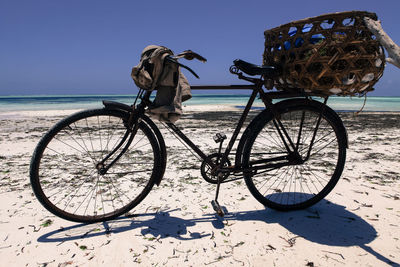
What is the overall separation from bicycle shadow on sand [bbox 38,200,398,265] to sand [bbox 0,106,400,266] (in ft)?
0.03

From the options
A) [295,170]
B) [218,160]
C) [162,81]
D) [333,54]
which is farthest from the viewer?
[295,170]

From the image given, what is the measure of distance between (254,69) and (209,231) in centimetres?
180

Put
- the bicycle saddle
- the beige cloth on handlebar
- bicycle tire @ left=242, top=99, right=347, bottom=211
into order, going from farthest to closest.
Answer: bicycle tire @ left=242, top=99, right=347, bottom=211
the bicycle saddle
the beige cloth on handlebar

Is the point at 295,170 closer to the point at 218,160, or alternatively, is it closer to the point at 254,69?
the point at 218,160

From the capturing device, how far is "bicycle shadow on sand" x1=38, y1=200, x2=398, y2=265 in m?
2.49

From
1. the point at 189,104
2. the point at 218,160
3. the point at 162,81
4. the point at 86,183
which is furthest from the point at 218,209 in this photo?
the point at 189,104

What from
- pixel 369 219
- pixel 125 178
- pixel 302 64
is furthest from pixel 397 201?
pixel 125 178

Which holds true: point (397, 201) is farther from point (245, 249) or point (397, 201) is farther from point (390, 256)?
point (245, 249)

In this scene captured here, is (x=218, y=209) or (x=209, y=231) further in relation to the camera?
(x=218, y=209)

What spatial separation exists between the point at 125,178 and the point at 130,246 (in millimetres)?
1798

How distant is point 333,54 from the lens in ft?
7.63

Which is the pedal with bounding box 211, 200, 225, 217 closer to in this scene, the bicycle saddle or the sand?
the sand

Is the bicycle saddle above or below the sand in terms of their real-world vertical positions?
above

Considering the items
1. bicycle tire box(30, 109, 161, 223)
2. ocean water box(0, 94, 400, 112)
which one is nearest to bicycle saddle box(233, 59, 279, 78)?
bicycle tire box(30, 109, 161, 223)
